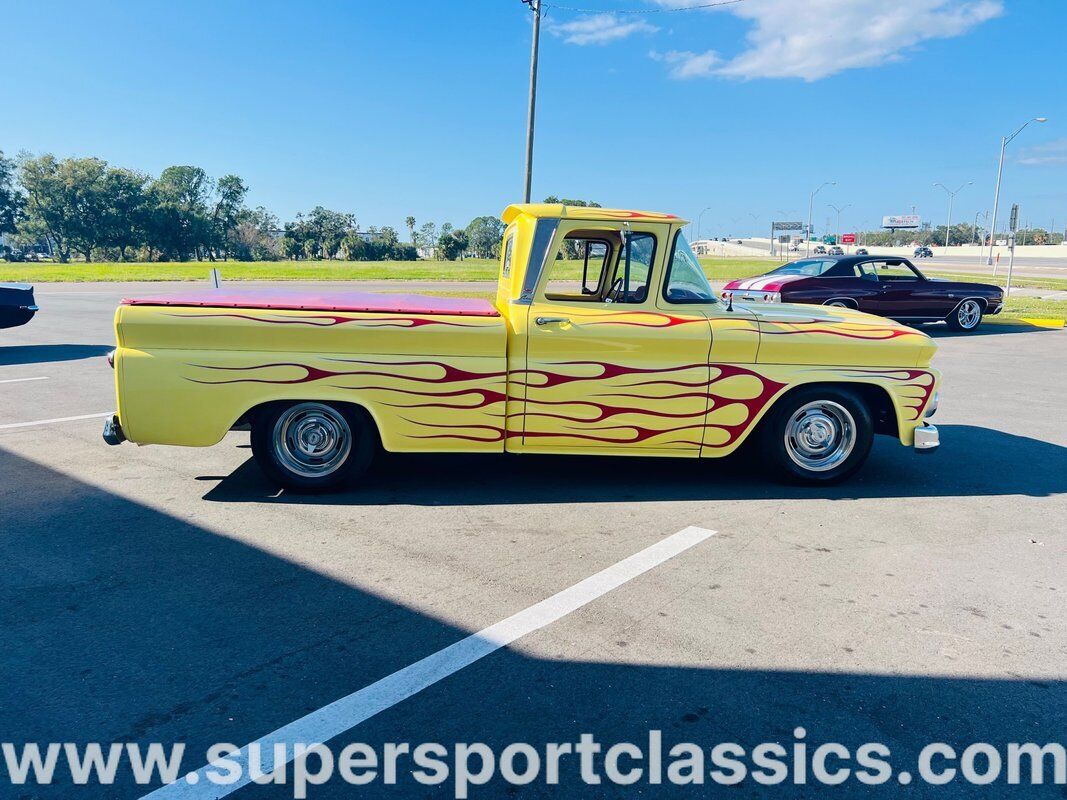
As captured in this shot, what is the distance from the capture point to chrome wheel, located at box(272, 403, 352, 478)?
515cm

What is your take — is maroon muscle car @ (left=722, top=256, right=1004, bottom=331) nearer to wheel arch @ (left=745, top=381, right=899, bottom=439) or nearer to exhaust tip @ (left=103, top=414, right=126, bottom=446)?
wheel arch @ (left=745, top=381, right=899, bottom=439)

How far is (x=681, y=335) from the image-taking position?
5.24 meters

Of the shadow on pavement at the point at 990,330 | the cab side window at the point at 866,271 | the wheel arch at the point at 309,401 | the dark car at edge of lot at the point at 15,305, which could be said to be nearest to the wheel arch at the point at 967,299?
the shadow on pavement at the point at 990,330

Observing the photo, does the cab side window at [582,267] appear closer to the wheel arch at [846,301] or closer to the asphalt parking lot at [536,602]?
the asphalt parking lot at [536,602]

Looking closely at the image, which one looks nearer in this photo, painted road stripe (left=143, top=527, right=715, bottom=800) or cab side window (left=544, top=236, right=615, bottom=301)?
painted road stripe (left=143, top=527, right=715, bottom=800)

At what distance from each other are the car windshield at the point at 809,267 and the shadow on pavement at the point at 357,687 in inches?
498

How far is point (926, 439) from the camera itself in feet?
18.2

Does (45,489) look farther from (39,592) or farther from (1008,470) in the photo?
(1008,470)

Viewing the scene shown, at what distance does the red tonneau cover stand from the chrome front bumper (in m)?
3.19

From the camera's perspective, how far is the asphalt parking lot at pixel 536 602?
9.27 ft

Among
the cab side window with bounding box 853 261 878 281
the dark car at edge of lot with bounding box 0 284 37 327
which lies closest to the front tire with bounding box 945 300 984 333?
the cab side window with bounding box 853 261 878 281

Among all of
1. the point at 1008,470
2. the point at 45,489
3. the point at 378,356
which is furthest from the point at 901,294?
the point at 45,489

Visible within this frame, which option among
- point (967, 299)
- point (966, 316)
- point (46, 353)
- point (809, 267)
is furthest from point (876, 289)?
point (46, 353)

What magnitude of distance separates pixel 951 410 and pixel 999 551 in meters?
4.43
